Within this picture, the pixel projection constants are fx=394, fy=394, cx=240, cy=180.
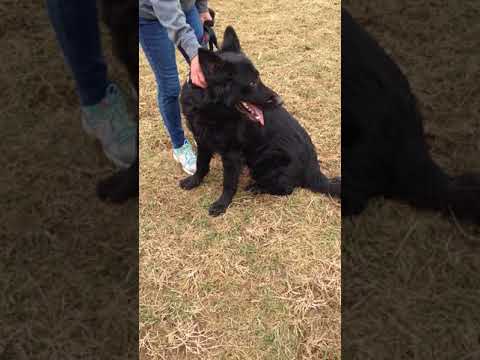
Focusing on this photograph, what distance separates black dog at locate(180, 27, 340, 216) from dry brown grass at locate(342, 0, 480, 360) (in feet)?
1.68

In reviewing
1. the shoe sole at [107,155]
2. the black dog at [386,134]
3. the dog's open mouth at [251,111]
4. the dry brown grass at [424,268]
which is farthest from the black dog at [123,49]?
the dry brown grass at [424,268]

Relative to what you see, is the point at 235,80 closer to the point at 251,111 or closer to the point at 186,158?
the point at 251,111

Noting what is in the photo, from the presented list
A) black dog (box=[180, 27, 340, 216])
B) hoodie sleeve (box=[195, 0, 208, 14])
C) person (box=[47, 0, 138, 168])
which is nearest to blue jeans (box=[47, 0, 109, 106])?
person (box=[47, 0, 138, 168])

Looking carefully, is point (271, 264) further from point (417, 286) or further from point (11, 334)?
point (11, 334)

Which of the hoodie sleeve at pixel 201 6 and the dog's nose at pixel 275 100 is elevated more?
the hoodie sleeve at pixel 201 6

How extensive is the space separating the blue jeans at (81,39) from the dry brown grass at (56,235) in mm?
452

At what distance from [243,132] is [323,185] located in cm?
70

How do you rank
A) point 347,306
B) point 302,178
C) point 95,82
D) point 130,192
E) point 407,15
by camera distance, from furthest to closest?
point 407,15 < point 302,178 < point 130,192 < point 347,306 < point 95,82

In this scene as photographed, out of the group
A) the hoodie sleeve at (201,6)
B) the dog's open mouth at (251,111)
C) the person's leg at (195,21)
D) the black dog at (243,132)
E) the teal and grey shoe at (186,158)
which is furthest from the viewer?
the teal and grey shoe at (186,158)

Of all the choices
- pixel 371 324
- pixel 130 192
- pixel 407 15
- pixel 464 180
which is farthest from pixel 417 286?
pixel 407 15

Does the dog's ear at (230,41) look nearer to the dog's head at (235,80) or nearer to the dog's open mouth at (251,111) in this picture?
the dog's head at (235,80)

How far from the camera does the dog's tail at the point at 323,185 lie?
108 inches

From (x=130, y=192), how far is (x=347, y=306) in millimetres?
1492

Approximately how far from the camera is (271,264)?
92.6 inches
